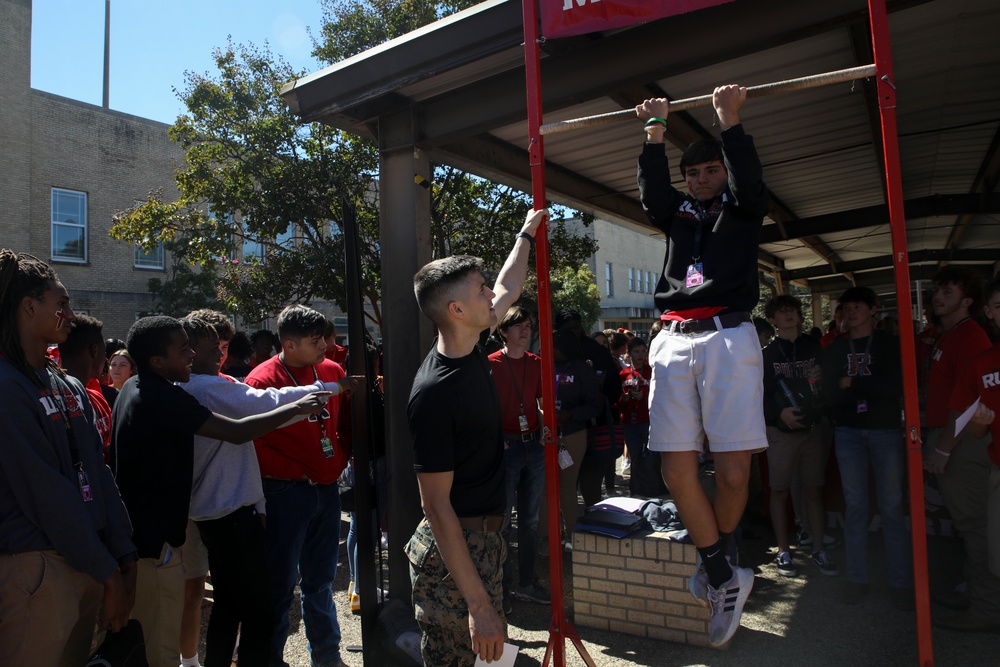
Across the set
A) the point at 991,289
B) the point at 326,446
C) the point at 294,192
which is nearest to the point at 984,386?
the point at 991,289

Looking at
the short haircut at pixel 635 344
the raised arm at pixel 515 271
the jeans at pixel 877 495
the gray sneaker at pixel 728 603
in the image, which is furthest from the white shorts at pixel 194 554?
the short haircut at pixel 635 344

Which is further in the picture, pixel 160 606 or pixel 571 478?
pixel 571 478

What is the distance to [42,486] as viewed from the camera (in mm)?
2254

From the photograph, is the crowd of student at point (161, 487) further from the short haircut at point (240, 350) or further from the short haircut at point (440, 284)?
the short haircut at point (240, 350)

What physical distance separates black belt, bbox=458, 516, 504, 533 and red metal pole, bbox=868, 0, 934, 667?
1.53m

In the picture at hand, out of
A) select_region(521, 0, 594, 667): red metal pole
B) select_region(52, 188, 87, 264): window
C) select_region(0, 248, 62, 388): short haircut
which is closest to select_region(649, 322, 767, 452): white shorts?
select_region(521, 0, 594, 667): red metal pole

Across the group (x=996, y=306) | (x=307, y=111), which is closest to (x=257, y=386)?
(x=307, y=111)

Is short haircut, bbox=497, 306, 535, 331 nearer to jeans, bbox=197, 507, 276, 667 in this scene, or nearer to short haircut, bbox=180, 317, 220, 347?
short haircut, bbox=180, 317, 220, 347

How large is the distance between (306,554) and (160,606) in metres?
0.96

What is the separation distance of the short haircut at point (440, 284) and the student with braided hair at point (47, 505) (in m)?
1.36

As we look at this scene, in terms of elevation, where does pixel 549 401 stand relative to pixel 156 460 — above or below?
above

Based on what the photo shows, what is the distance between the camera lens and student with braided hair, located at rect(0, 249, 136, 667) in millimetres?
2232

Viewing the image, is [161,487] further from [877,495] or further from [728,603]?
[877,495]

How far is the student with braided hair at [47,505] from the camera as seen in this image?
2.23m
